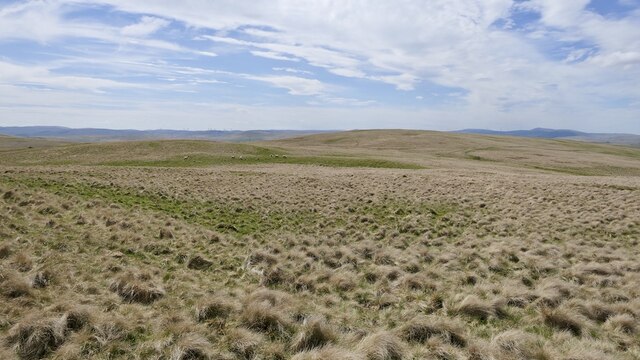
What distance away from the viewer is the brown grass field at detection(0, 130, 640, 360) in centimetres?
707

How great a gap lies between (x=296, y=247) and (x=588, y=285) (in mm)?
9596

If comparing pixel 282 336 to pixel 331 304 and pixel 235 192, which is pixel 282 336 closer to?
pixel 331 304

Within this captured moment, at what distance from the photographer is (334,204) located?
24797 mm

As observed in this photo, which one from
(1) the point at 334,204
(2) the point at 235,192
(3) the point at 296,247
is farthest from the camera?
(2) the point at 235,192

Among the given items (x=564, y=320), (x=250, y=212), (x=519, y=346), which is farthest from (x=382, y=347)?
(x=250, y=212)

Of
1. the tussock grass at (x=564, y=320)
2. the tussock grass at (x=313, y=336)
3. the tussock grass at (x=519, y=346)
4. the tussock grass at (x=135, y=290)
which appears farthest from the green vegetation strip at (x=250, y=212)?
the tussock grass at (x=313, y=336)

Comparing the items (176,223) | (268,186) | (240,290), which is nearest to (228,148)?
(268,186)

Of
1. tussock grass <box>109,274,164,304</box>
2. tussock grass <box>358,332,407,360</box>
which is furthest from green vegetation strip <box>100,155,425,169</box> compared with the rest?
tussock grass <box>358,332,407,360</box>

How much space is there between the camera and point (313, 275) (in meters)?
11.5

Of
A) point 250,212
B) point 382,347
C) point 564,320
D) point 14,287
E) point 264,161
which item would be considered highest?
point 264,161

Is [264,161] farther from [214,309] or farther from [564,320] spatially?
[564,320]

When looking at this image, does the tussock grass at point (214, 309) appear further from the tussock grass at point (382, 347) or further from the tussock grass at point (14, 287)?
the tussock grass at point (14, 287)

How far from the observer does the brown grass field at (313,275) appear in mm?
7074

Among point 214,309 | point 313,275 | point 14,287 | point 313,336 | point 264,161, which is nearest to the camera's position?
point 313,336
